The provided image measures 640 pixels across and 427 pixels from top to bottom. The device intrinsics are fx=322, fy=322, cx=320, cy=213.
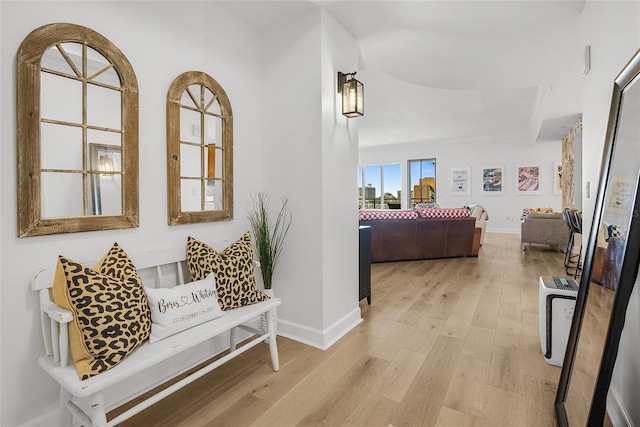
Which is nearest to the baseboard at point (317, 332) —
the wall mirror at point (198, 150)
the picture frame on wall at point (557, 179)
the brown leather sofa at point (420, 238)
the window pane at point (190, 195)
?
the wall mirror at point (198, 150)

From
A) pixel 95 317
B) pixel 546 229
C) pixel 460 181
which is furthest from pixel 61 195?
pixel 460 181

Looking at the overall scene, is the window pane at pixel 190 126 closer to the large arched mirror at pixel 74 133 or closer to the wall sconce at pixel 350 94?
the large arched mirror at pixel 74 133

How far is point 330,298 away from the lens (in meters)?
2.44

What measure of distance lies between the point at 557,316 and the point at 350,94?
208 cm

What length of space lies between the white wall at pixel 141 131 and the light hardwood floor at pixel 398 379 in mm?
586

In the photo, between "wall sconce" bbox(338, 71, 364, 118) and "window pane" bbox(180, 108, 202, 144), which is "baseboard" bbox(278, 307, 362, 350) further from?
"wall sconce" bbox(338, 71, 364, 118)

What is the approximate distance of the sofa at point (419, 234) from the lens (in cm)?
523

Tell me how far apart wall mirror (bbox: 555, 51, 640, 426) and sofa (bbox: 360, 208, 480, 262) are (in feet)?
11.6

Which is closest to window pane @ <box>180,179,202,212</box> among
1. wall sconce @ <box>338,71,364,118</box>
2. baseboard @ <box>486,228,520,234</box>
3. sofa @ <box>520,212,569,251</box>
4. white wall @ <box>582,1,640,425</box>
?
wall sconce @ <box>338,71,364,118</box>

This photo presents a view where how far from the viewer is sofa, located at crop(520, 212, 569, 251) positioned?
5910 mm

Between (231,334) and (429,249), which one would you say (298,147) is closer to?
Answer: (231,334)

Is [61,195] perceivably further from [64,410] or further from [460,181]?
[460,181]

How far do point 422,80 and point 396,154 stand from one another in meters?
6.87

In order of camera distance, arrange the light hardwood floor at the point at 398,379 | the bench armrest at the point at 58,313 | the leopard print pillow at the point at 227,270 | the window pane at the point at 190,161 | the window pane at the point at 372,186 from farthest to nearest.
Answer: the window pane at the point at 372,186 → the window pane at the point at 190,161 → the leopard print pillow at the point at 227,270 → the light hardwood floor at the point at 398,379 → the bench armrest at the point at 58,313
